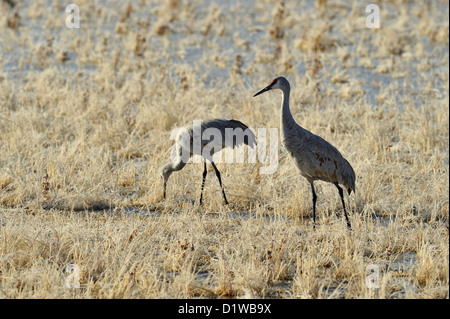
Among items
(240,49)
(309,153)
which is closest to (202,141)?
(309,153)

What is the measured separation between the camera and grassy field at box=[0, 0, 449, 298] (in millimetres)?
5219

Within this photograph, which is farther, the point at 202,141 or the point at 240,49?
the point at 240,49

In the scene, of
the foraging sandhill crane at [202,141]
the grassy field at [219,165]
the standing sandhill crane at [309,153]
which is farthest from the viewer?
the foraging sandhill crane at [202,141]

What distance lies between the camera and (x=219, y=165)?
8.09 metres

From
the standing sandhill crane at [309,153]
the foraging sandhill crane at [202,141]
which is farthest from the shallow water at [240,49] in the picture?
the standing sandhill crane at [309,153]

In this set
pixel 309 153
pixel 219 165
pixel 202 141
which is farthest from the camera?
pixel 219 165

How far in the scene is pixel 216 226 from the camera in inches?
248

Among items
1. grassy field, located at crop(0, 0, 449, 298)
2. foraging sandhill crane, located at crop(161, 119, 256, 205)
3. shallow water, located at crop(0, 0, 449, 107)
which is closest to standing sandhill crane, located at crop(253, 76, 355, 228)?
grassy field, located at crop(0, 0, 449, 298)

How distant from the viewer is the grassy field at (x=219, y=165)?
205 inches

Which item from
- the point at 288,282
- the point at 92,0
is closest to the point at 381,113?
the point at 288,282

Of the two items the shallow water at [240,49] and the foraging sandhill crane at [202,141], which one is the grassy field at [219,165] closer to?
the shallow water at [240,49]

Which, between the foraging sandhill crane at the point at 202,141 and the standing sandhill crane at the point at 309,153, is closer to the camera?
the standing sandhill crane at the point at 309,153

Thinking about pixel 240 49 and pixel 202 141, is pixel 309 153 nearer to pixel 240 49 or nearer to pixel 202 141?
pixel 202 141

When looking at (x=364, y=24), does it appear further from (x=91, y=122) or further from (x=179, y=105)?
(x=91, y=122)
